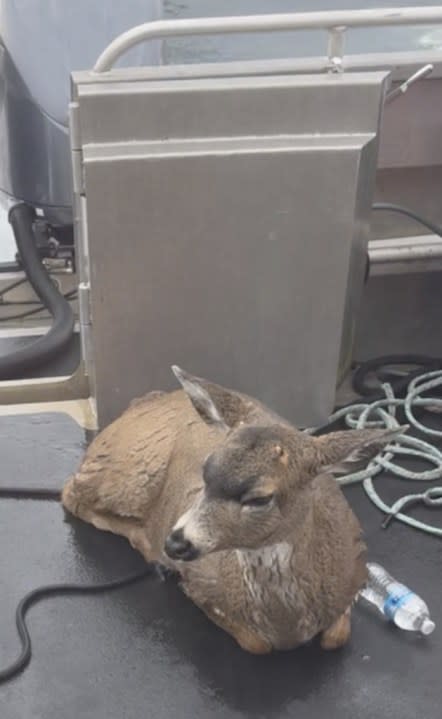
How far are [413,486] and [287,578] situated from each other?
0.70m

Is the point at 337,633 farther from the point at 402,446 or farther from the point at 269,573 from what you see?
the point at 402,446

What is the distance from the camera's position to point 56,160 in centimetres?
341

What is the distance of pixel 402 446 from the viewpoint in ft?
7.55

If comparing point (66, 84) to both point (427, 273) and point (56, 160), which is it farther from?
point (427, 273)

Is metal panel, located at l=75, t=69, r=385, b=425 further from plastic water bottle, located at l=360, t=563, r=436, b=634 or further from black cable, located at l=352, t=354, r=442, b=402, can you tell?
plastic water bottle, located at l=360, t=563, r=436, b=634

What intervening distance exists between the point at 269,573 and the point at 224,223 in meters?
0.80

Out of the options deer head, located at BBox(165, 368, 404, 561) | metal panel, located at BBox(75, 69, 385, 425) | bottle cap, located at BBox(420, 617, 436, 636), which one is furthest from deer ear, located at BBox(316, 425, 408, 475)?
metal panel, located at BBox(75, 69, 385, 425)

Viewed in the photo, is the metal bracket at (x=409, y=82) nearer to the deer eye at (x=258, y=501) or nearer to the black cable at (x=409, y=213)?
the black cable at (x=409, y=213)

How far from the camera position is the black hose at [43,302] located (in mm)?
2887

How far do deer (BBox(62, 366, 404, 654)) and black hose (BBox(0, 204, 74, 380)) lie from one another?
86 centimetres

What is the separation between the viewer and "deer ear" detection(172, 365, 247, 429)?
1.55 metres

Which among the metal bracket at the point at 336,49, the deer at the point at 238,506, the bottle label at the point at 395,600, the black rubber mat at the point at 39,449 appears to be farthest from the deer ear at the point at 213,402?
the metal bracket at the point at 336,49

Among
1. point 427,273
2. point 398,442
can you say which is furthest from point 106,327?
point 427,273

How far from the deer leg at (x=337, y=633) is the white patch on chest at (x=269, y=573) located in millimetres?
154
